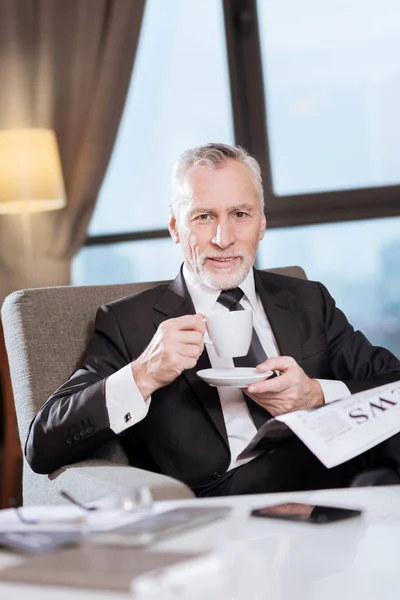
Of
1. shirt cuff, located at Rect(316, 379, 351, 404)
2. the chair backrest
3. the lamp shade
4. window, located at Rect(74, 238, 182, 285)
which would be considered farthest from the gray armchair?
window, located at Rect(74, 238, 182, 285)

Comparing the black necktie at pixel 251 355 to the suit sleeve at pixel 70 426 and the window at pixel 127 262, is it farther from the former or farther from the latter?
the window at pixel 127 262

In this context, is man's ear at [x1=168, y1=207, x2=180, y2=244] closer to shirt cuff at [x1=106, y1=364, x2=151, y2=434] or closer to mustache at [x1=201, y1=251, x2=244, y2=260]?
mustache at [x1=201, y1=251, x2=244, y2=260]

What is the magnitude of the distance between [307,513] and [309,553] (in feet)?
0.36

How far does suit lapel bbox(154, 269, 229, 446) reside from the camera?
1.81 m

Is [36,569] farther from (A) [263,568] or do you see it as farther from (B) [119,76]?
(B) [119,76]

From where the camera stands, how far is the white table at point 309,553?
35.7 inches

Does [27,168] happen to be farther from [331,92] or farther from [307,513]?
[307,513]

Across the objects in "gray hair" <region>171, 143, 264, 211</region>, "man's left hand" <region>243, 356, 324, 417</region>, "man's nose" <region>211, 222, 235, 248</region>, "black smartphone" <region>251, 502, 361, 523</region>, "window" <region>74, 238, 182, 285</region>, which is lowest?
"window" <region>74, 238, 182, 285</region>

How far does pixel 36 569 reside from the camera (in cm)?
82

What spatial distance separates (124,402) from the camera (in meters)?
1.70

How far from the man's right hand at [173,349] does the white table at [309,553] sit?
59 cm

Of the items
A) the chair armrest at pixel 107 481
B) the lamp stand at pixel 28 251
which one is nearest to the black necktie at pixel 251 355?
the chair armrest at pixel 107 481

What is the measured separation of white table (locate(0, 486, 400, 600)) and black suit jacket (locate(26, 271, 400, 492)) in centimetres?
70

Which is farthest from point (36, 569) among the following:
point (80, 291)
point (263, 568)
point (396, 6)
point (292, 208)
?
point (396, 6)
